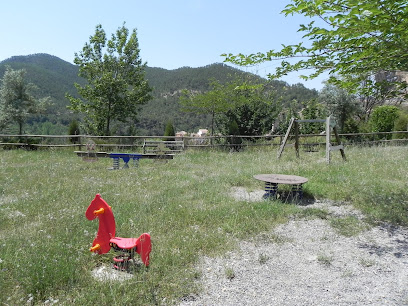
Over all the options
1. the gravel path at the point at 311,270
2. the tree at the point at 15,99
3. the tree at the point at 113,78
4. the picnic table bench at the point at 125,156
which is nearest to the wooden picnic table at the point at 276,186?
the gravel path at the point at 311,270

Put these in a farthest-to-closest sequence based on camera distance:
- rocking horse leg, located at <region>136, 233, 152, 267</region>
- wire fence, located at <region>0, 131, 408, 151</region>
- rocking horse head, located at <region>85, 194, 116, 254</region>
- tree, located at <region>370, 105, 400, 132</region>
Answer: tree, located at <region>370, 105, 400, 132</region>
wire fence, located at <region>0, 131, 408, 151</region>
rocking horse head, located at <region>85, 194, 116, 254</region>
rocking horse leg, located at <region>136, 233, 152, 267</region>

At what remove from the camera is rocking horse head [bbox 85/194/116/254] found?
375 centimetres

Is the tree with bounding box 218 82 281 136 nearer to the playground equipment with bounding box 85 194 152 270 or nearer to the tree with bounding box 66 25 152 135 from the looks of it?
the tree with bounding box 66 25 152 135

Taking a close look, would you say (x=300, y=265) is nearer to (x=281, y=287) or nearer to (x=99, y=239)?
(x=281, y=287)

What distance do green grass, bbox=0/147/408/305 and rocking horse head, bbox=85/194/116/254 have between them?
0.16 metres

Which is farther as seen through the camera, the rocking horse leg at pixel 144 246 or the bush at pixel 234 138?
the bush at pixel 234 138

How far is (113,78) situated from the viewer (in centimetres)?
2325

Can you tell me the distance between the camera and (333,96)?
28.9 meters

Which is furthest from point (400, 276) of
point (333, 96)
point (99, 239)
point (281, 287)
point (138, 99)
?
point (333, 96)

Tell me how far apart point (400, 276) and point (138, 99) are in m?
22.8

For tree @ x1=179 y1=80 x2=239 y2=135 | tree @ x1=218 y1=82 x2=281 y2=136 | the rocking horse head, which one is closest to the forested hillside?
tree @ x1=179 y1=80 x2=239 y2=135

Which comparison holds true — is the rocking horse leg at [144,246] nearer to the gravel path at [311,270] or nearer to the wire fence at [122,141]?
the gravel path at [311,270]

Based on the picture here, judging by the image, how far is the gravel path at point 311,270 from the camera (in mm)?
3189

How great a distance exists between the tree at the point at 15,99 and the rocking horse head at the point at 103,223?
28419 mm
